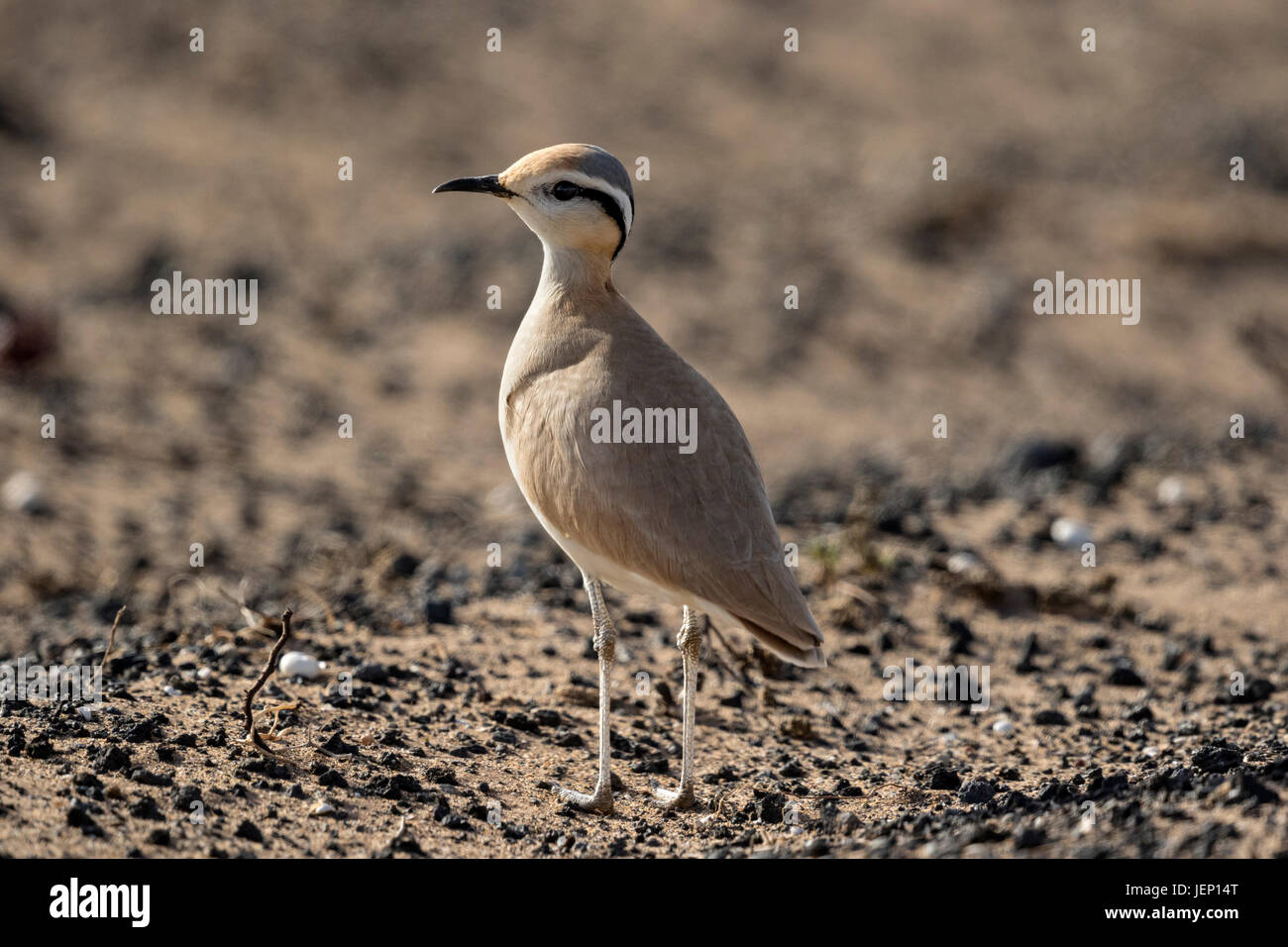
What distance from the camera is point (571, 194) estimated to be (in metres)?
6.51

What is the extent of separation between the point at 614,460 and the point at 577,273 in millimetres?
1056

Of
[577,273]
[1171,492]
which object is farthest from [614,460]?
[1171,492]

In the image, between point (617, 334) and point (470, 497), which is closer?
point (617, 334)

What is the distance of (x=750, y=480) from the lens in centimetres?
643

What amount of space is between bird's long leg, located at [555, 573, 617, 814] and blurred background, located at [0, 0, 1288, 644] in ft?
7.71

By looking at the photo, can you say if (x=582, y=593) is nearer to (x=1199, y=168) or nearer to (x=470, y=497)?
(x=470, y=497)

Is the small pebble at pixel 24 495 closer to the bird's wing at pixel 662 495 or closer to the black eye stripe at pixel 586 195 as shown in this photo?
the bird's wing at pixel 662 495

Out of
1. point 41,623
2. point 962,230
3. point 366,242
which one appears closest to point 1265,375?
point 962,230

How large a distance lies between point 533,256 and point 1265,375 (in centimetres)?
840

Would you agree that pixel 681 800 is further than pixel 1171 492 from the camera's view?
No

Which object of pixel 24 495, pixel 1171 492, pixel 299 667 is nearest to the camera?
pixel 299 667

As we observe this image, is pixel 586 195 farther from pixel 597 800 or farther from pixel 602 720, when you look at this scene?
pixel 597 800

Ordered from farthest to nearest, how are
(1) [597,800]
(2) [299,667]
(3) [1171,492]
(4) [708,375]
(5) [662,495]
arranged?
1. (4) [708,375]
2. (3) [1171,492]
3. (2) [299,667]
4. (1) [597,800]
5. (5) [662,495]

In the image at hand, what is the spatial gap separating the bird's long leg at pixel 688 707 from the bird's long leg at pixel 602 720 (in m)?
0.30
